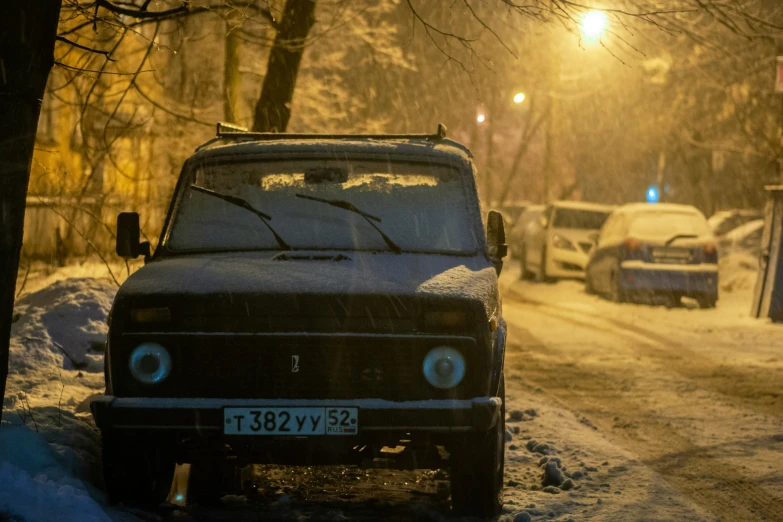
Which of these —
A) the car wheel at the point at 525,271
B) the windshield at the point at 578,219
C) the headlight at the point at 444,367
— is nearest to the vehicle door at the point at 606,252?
the windshield at the point at 578,219

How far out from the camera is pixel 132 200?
20516mm

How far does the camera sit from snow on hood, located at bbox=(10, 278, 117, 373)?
982 centimetres

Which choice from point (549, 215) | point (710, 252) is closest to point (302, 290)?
point (710, 252)

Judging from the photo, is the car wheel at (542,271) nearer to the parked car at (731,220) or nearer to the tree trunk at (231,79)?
the tree trunk at (231,79)

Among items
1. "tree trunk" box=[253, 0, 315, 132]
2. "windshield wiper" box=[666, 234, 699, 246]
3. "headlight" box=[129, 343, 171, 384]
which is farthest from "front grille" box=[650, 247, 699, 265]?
"headlight" box=[129, 343, 171, 384]

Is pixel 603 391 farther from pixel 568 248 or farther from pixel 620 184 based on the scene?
pixel 620 184

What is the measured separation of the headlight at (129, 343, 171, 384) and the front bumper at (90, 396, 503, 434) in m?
0.12

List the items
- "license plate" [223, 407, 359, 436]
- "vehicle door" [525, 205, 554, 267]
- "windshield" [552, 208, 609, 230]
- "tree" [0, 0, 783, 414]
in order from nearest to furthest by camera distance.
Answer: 1. "license plate" [223, 407, 359, 436]
2. "tree" [0, 0, 783, 414]
3. "windshield" [552, 208, 609, 230]
4. "vehicle door" [525, 205, 554, 267]

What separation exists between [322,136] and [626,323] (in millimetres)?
10076

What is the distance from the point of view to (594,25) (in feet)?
30.7

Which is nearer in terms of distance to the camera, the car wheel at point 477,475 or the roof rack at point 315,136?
the car wheel at point 477,475

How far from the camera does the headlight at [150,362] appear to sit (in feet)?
17.3

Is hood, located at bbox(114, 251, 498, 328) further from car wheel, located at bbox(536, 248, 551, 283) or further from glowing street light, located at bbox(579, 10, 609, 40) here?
car wheel, located at bbox(536, 248, 551, 283)

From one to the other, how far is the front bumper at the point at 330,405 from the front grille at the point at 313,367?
0.22 feet
